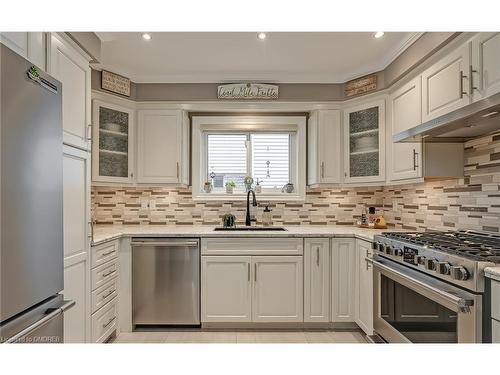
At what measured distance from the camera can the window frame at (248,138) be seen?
329 centimetres

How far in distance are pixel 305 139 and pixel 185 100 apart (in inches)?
52.5

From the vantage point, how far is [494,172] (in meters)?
2.00

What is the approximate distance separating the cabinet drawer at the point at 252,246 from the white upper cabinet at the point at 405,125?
1.04 meters

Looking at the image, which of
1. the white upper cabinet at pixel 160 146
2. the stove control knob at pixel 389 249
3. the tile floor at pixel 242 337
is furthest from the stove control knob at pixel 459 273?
the white upper cabinet at pixel 160 146

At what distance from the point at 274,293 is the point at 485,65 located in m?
2.22

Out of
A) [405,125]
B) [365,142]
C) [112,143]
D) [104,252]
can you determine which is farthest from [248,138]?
[104,252]

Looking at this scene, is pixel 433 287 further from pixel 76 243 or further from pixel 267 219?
pixel 76 243

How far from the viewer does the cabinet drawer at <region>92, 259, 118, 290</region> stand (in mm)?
2209

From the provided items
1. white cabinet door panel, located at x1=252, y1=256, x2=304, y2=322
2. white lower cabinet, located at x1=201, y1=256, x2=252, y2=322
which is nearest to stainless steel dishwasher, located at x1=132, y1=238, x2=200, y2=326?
white lower cabinet, located at x1=201, y1=256, x2=252, y2=322

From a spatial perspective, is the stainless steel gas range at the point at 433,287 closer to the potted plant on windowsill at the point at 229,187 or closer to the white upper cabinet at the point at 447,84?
the white upper cabinet at the point at 447,84

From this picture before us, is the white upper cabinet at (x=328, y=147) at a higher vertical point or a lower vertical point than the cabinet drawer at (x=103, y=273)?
higher

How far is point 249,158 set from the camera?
3.50m
